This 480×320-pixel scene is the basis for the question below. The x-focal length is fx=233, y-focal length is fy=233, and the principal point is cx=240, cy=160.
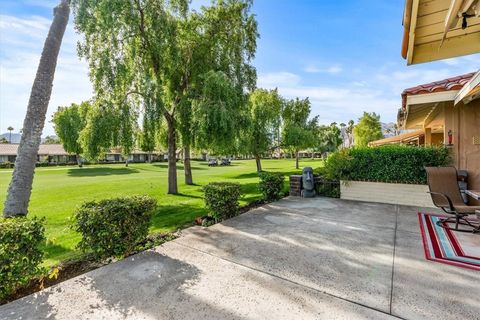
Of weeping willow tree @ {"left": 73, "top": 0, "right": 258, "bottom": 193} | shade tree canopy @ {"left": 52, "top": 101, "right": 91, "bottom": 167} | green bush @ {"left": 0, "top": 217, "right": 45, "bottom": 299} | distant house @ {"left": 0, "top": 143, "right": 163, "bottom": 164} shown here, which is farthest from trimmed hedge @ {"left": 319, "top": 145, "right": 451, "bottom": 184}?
distant house @ {"left": 0, "top": 143, "right": 163, "bottom": 164}

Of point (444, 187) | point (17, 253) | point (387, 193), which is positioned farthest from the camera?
point (387, 193)

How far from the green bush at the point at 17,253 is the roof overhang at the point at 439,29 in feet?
16.3

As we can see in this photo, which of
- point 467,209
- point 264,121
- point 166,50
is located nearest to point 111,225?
point 467,209

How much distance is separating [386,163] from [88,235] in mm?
8518

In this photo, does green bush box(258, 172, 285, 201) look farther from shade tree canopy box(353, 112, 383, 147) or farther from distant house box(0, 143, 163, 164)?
distant house box(0, 143, 163, 164)

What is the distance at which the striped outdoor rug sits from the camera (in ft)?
11.6

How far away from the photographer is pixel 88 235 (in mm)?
3633

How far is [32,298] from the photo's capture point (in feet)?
9.14

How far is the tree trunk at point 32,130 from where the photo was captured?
163 inches

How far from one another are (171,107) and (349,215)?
8.02 metres

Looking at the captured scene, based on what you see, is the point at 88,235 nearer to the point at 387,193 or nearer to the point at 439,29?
the point at 439,29

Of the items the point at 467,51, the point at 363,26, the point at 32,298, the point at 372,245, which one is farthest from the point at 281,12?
the point at 32,298

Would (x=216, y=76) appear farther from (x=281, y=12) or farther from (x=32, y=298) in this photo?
(x=32, y=298)

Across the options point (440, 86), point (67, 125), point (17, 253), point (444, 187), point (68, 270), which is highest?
point (67, 125)
